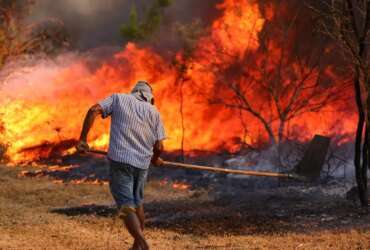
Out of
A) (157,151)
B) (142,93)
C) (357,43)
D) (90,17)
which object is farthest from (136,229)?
(90,17)

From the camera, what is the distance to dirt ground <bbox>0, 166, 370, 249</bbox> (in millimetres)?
7312

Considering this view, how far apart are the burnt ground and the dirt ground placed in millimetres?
13

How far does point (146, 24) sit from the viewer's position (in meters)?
27.6

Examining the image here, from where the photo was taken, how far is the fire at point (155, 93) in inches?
708

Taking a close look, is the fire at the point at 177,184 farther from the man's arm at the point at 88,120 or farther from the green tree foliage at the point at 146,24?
the green tree foliage at the point at 146,24

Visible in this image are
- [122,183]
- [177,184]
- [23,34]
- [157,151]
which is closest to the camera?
[122,183]

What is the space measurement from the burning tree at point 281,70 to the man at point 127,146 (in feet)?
34.8

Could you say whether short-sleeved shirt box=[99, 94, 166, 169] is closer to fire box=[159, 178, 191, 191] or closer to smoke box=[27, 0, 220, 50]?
fire box=[159, 178, 191, 191]

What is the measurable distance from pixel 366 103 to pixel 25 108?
42.4 ft

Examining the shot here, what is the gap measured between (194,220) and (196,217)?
300mm

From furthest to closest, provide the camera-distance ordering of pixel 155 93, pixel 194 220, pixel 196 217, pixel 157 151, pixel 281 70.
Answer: pixel 155 93 < pixel 281 70 < pixel 196 217 < pixel 194 220 < pixel 157 151

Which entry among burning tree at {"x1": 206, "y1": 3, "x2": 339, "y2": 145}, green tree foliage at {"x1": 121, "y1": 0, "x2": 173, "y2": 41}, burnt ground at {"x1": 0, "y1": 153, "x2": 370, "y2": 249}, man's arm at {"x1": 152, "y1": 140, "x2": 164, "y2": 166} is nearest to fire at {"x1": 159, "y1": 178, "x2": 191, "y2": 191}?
burnt ground at {"x1": 0, "y1": 153, "x2": 370, "y2": 249}

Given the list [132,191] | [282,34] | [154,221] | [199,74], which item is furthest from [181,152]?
[132,191]

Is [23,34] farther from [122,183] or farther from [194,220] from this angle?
[122,183]
